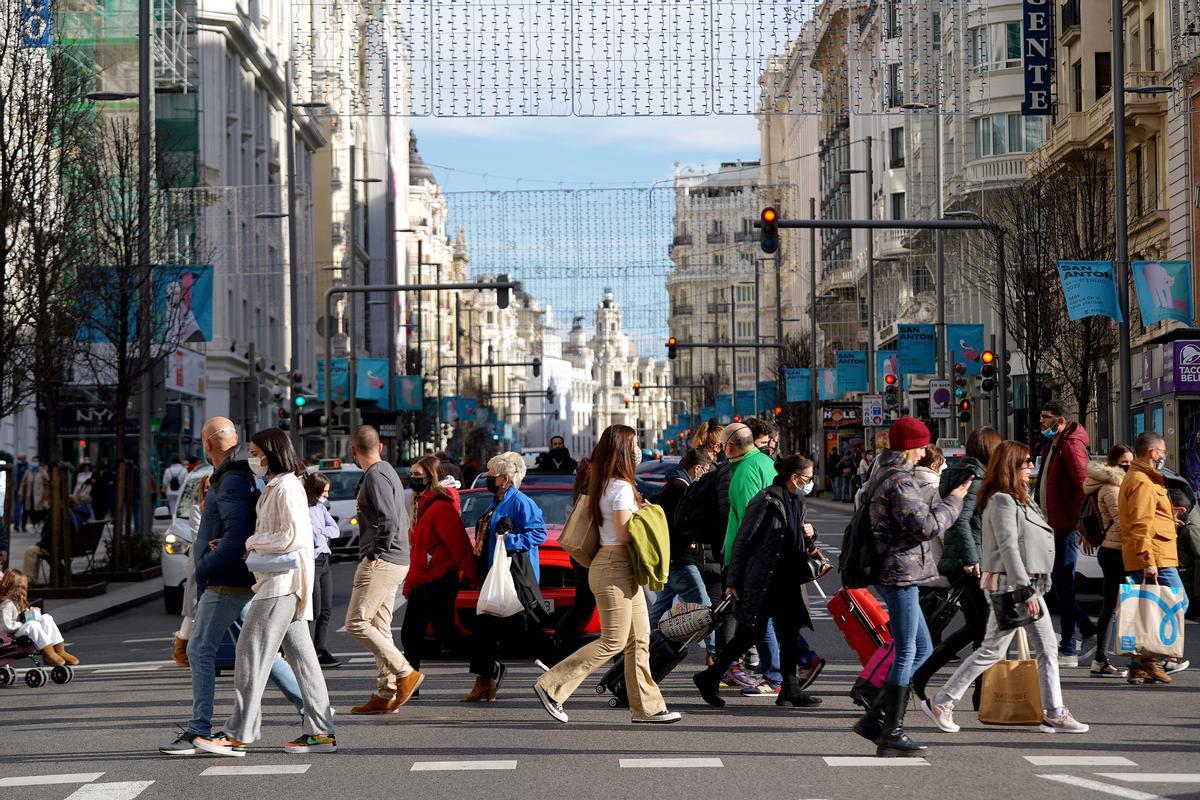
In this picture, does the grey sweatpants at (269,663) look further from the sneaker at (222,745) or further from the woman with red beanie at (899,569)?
the woman with red beanie at (899,569)

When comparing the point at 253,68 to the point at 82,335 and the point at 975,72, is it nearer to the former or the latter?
the point at 975,72

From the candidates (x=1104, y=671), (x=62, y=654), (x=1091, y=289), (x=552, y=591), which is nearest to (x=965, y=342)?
(x=1091, y=289)

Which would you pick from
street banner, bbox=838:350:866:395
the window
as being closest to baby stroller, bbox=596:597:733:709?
street banner, bbox=838:350:866:395

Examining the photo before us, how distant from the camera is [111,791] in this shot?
9.26 m

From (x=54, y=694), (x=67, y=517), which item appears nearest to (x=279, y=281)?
(x=67, y=517)

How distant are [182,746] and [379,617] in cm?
204

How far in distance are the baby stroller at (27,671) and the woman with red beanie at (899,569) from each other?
6.80 meters

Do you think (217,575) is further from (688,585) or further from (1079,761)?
(1079,761)

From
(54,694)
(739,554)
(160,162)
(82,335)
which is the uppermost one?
(160,162)

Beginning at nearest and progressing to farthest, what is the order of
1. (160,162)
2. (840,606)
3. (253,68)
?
(840,606)
(160,162)
(253,68)

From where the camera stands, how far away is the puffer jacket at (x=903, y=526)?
9.96 metres

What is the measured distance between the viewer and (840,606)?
11.5 m

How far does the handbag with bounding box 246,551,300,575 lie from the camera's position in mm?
10031

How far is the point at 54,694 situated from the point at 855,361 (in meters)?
43.5
